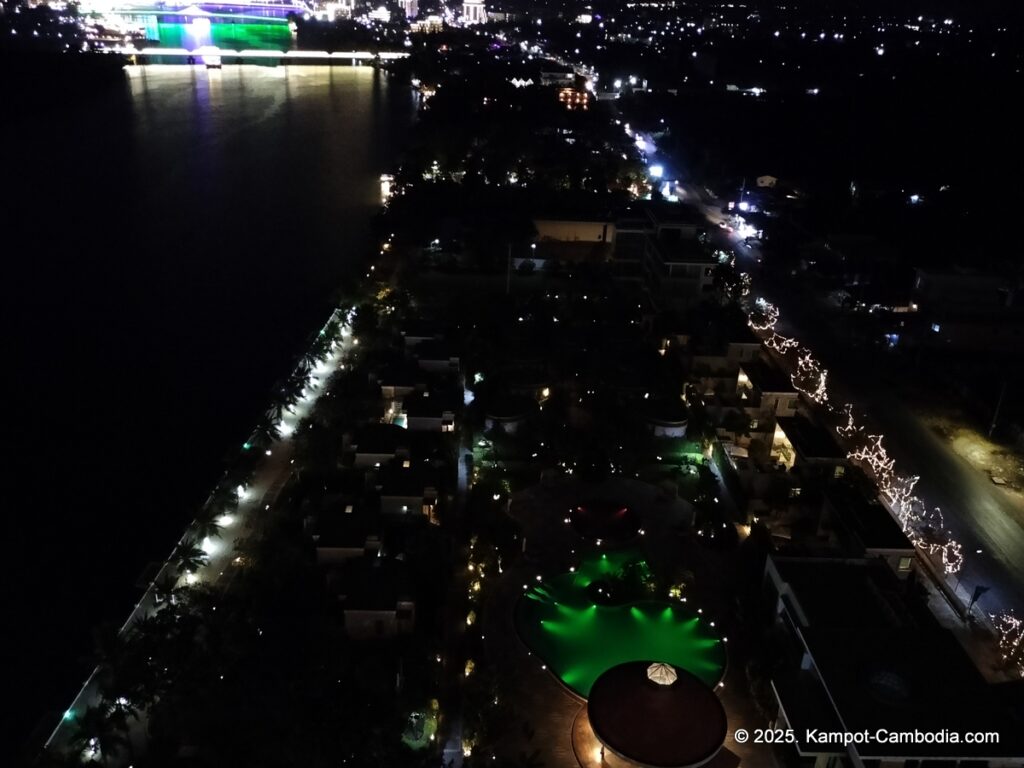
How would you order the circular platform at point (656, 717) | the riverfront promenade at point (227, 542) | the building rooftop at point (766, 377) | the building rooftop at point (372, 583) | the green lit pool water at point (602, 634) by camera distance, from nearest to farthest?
1. the circular platform at point (656, 717)
2. the riverfront promenade at point (227, 542)
3. the green lit pool water at point (602, 634)
4. the building rooftop at point (372, 583)
5. the building rooftop at point (766, 377)

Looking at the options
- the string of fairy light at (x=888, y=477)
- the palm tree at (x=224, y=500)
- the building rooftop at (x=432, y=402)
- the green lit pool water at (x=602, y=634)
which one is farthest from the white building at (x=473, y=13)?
the green lit pool water at (x=602, y=634)

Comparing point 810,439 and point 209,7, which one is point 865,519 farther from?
point 209,7

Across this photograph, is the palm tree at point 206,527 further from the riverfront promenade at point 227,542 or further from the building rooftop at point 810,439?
the building rooftop at point 810,439

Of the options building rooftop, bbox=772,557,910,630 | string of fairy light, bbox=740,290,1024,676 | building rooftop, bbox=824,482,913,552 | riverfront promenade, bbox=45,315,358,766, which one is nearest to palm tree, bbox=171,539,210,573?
riverfront promenade, bbox=45,315,358,766

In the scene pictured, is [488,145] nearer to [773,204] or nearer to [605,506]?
[773,204]

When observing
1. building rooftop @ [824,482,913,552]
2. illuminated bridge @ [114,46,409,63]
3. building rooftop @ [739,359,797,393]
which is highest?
illuminated bridge @ [114,46,409,63]

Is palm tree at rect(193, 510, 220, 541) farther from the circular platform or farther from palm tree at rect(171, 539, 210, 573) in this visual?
the circular platform
